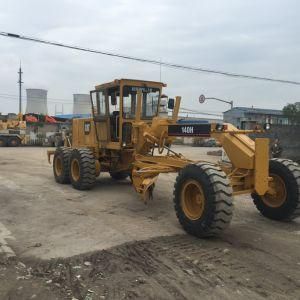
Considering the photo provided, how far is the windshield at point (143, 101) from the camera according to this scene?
477 inches

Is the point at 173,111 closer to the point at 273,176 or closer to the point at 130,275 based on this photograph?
the point at 273,176

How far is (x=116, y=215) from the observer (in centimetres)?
941

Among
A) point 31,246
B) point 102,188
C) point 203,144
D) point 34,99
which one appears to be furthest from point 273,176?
point 34,99

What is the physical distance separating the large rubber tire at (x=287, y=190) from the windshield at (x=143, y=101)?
4.42 meters

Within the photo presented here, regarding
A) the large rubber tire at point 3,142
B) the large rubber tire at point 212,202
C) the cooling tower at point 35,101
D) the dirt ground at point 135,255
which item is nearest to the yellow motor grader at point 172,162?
the large rubber tire at point 212,202

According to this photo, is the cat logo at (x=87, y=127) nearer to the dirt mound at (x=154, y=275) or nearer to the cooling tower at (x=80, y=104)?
the dirt mound at (x=154, y=275)

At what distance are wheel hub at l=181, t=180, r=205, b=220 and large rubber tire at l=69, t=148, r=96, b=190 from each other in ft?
16.1

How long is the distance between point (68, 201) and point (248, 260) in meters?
5.61

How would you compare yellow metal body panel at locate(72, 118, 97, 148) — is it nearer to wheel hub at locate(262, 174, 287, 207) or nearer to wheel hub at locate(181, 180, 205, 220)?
wheel hub at locate(181, 180, 205, 220)

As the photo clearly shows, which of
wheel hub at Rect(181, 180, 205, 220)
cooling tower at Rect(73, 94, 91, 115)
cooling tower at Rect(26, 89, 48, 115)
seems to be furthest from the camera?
cooling tower at Rect(26, 89, 48, 115)

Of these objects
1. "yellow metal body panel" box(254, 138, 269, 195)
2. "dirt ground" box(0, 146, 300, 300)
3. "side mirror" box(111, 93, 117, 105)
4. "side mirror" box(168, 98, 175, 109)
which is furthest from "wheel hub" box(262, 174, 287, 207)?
"side mirror" box(111, 93, 117, 105)

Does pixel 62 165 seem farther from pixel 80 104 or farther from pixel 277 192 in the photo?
pixel 80 104

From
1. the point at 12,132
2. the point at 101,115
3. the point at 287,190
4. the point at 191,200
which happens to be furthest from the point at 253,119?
the point at 12,132

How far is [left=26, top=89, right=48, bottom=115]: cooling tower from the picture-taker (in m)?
62.5
